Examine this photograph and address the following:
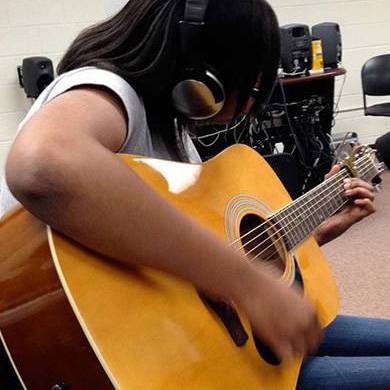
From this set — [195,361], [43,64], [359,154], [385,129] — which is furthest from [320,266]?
[385,129]

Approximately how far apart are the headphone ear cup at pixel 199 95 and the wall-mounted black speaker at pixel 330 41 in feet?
11.0

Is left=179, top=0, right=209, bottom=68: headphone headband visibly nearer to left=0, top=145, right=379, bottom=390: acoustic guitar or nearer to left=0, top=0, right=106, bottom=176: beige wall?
left=0, top=145, right=379, bottom=390: acoustic guitar

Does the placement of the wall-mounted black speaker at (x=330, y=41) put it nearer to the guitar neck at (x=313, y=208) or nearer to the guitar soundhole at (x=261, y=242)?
the guitar neck at (x=313, y=208)

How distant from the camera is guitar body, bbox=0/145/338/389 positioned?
2.15 feet

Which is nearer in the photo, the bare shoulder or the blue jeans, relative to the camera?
the bare shoulder

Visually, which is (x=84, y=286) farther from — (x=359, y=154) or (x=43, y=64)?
(x=43, y=64)

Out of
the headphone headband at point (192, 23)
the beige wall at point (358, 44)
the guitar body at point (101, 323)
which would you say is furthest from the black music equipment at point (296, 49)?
the guitar body at point (101, 323)

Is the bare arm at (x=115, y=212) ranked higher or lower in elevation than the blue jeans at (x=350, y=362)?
higher

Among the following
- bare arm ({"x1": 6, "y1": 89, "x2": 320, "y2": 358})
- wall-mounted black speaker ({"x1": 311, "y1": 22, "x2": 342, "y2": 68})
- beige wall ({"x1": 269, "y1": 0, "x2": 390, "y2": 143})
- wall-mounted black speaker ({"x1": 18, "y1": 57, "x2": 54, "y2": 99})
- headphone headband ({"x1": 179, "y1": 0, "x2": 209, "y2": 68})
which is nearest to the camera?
bare arm ({"x1": 6, "y1": 89, "x2": 320, "y2": 358})

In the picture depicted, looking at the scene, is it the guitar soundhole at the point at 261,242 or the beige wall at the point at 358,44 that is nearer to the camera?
the guitar soundhole at the point at 261,242

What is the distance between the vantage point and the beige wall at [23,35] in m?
3.92

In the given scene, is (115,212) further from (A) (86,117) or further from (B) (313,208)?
(B) (313,208)

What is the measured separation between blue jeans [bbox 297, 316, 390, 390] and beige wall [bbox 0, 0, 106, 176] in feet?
10.6

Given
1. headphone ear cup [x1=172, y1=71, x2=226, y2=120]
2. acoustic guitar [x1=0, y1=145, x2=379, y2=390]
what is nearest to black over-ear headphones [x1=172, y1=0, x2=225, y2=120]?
headphone ear cup [x1=172, y1=71, x2=226, y2=120]
